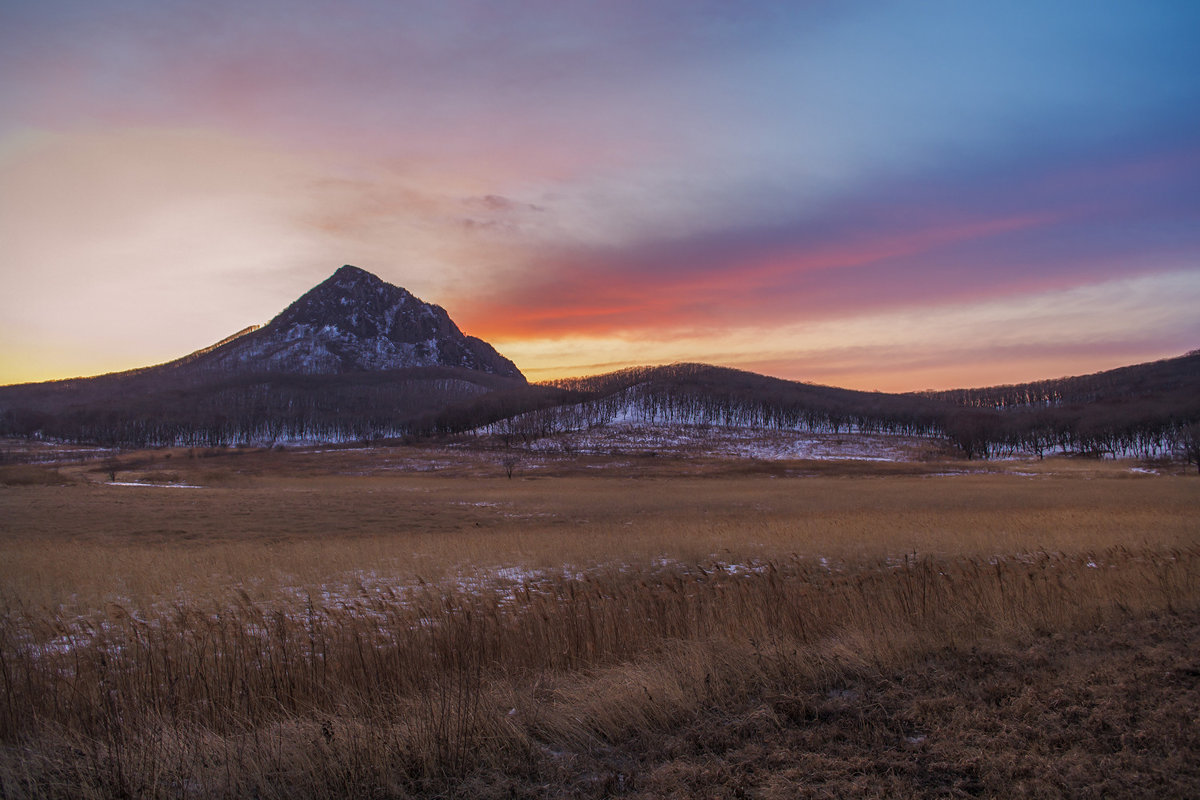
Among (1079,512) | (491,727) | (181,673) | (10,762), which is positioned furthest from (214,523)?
(1079,512)

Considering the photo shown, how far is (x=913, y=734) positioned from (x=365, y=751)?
15.6 ft

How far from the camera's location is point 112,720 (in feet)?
20.5

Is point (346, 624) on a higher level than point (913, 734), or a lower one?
lower

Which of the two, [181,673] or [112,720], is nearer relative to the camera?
[112,720]

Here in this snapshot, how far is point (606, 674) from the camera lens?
727cm

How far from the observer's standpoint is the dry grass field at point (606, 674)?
15.5 ft

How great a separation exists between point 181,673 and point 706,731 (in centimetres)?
691

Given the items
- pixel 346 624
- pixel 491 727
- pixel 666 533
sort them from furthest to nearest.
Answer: pixel 666 533 < pixel 346 624 < pixel 491 727

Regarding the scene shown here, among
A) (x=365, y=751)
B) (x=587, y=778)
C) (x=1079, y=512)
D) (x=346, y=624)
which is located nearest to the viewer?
(x=587, y=778)

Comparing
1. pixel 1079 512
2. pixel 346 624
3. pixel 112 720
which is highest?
pixel 112 720

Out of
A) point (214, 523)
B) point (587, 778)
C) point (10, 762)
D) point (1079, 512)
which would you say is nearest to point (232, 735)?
point (10, 762)

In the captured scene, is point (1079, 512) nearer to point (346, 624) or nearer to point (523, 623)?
point (523, 623)

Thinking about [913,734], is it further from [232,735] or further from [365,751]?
[232,735]

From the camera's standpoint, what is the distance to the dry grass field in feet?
15.5
